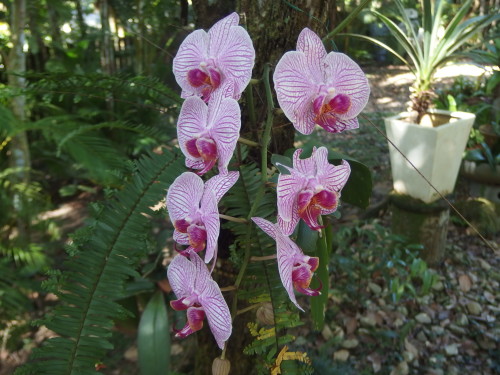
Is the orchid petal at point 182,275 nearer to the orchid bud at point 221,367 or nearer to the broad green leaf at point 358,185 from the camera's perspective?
the orchid bud at point 221,367

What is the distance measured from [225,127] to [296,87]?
9cm

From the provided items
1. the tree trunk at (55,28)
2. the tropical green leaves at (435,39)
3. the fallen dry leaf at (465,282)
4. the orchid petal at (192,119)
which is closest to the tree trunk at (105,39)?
the tree trunk at (55,28)

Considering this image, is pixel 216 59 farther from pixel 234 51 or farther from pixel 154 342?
pixel 154 342

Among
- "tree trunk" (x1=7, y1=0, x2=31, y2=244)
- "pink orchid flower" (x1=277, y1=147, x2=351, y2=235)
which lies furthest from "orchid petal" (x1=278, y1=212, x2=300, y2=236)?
"tree trunk" (x1=7, y1=0, x2=31, y2=244)

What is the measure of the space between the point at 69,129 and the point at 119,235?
112 centimetres

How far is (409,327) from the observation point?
1515 mm

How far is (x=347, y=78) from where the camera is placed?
1.59 ft

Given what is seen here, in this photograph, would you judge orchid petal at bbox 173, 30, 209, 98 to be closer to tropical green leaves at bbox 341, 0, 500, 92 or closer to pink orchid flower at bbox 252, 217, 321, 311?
pink orchid flower at bbox 252, 217, 321, 311

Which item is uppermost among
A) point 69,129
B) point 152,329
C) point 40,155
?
point 69,129

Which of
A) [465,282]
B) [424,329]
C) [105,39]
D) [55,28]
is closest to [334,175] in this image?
[424,329]

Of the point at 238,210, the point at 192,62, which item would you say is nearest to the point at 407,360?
the point at 238,210

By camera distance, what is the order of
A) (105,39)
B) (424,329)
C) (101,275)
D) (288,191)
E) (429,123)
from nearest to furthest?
(288,191), (101,275), (424,329), (429,123), (105,39)

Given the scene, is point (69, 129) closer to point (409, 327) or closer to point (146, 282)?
point (146, 282)

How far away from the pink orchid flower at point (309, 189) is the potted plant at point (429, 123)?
1199 millimetres
